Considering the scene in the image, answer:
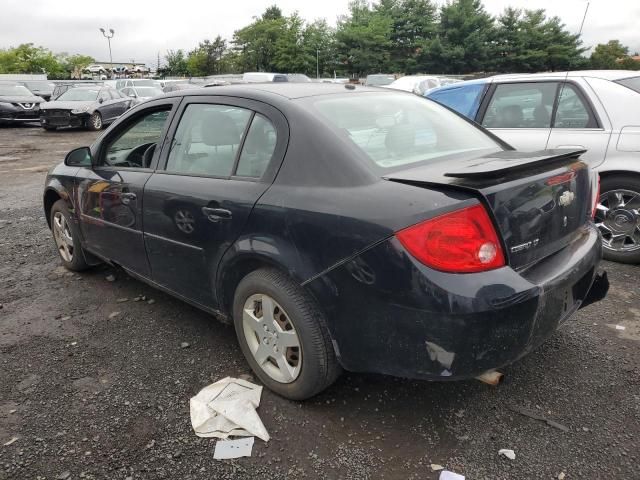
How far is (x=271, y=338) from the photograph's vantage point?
2.63 m

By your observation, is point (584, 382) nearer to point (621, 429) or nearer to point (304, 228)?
point (621, 429)

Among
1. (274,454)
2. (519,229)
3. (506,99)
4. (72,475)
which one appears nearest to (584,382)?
(519,229)

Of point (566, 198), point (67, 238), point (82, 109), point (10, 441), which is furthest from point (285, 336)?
point (82, 109)

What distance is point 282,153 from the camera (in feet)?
8.25

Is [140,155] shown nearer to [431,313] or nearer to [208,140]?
[208,140]

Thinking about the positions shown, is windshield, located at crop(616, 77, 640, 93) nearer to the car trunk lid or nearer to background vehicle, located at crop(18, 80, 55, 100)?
the car trunk lid

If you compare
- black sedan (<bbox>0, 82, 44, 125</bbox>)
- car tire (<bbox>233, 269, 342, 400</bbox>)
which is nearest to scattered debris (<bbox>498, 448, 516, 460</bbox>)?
car tire (<bbox>233, 269, 342, 400</bbox>)

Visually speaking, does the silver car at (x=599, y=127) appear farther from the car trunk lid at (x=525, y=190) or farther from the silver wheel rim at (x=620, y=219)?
Answer: the car trunk lid at (x=525, y=190)

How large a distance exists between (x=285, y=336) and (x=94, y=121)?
17813mm

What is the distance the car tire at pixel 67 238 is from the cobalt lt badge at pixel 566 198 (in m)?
3.63

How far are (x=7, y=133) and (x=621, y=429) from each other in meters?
21.0

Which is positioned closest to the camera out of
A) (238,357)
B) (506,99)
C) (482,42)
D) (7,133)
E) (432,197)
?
(432,197)

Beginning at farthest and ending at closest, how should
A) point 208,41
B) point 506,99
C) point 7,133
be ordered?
1. point 208,41
2. point 7,133
3. point 506,99

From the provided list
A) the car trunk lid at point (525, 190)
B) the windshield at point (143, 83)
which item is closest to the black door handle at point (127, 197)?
the car trunk lid at point (525, 190)
